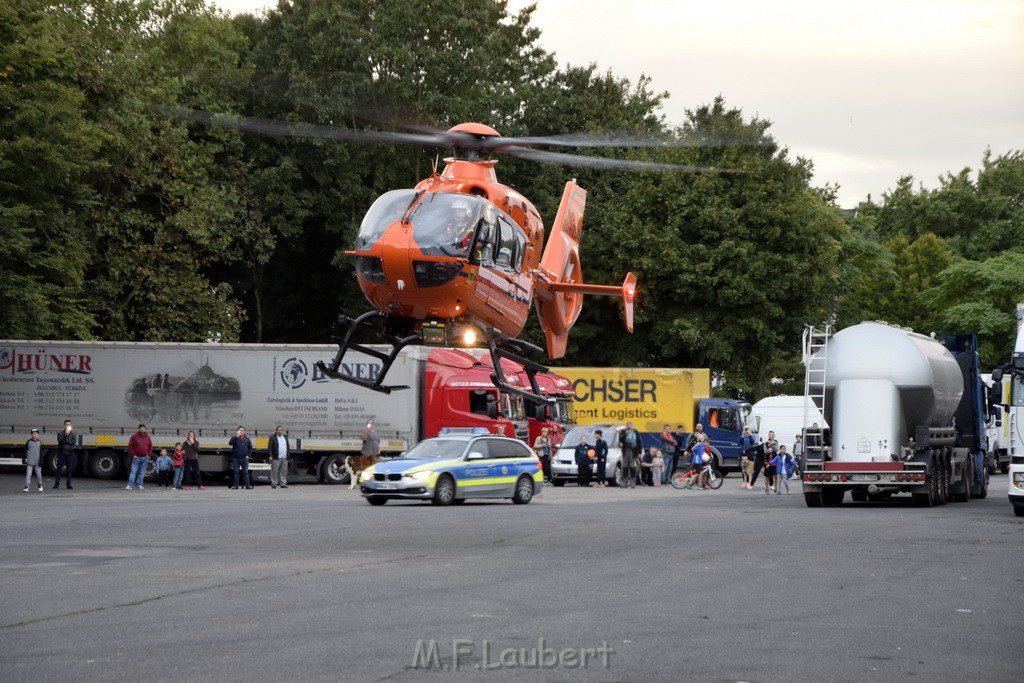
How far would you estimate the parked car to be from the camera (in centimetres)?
4400

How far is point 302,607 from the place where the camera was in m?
12.0

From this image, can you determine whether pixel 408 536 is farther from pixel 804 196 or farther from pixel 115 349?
pixel 804 196

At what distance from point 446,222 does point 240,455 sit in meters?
20.0

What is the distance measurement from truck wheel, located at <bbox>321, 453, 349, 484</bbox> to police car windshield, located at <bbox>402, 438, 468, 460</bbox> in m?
12.6

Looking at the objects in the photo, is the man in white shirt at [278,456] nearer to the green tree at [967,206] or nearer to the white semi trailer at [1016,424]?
the white semi trailer at [1016,424]

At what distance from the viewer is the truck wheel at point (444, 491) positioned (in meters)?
28.7

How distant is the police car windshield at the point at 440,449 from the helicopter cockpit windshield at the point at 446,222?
346 inches

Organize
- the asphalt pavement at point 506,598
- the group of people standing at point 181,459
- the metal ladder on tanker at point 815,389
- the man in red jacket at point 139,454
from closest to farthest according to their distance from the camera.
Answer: the asphalt pavement at point 506,598 → the metal ladder on tanker at point 815,389 → the group of people standing at point 181,459 → the man in red jacket at point 139,454

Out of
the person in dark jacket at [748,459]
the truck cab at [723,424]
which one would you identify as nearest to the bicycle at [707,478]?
the person in dark jacket at [748,459]

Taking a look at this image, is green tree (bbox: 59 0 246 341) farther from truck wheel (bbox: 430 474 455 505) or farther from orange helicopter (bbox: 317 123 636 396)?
orange helicopter (bbox: 317 123 636 396)

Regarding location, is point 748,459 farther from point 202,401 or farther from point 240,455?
point 202,401

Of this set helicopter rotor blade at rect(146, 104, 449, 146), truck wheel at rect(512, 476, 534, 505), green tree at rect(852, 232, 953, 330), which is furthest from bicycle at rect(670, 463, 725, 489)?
green tree at rect(852, 232, 953, 330)
